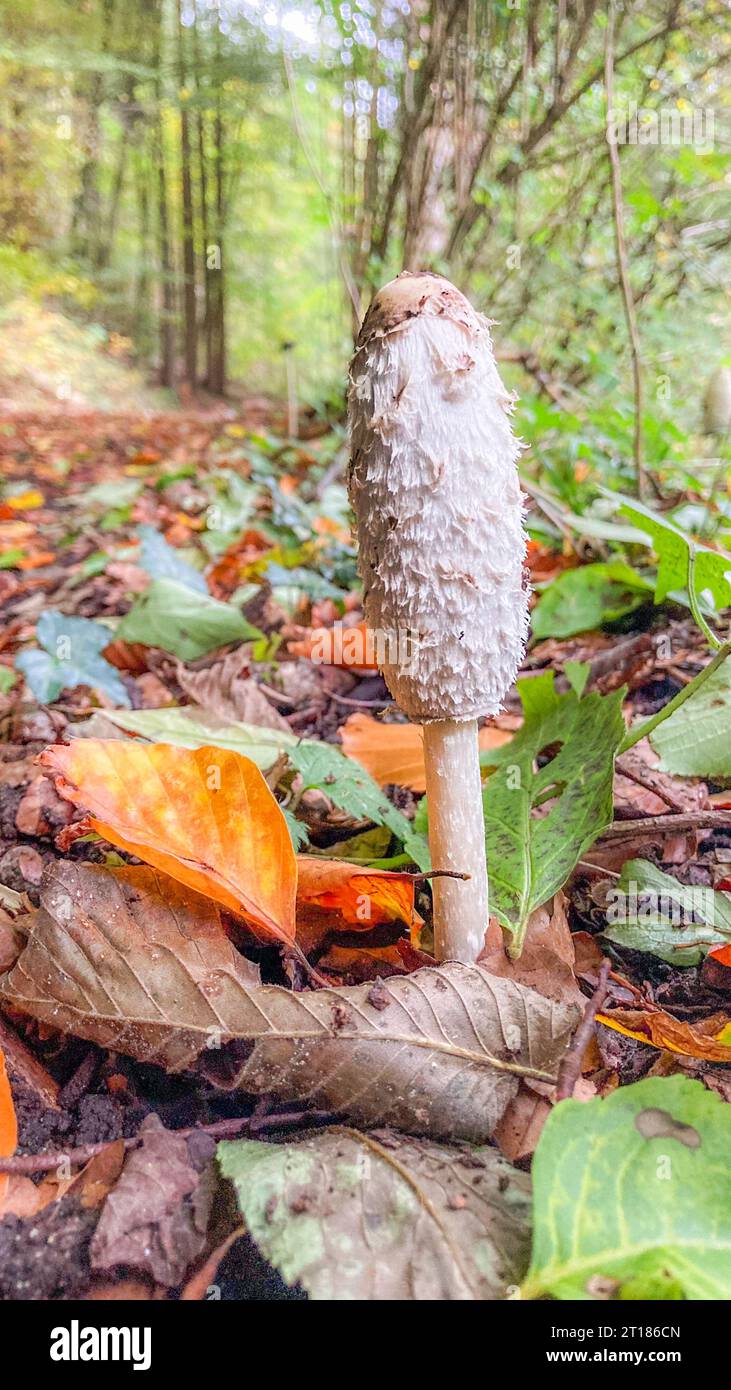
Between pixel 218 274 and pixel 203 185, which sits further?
pixel 218 274

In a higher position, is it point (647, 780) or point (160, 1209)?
point (647, 780)

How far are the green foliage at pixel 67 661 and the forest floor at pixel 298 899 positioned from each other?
0.01 m

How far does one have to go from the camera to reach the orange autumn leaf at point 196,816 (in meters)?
1.62

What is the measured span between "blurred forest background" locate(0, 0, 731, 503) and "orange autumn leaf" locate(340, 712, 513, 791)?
1.30m

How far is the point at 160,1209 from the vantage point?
1.27m

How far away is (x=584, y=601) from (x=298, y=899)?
5.91 ft

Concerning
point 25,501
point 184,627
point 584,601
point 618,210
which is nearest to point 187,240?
point 25,501

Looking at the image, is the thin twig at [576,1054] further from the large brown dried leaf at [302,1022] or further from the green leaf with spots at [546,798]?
the green leaf with spots at [546,798]

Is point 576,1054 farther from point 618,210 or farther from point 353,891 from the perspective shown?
point 618,210

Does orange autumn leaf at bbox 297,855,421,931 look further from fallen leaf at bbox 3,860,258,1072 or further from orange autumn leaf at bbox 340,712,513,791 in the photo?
orange autumn leaf at bbox 340,712,513,791

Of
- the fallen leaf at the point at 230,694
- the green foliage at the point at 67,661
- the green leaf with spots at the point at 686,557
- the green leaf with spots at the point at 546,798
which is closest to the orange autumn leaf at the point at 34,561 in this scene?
the green foliage at the point at 67,661

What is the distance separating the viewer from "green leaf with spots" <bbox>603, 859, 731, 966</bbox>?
5.90 ft

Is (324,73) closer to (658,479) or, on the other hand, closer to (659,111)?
(659,111)

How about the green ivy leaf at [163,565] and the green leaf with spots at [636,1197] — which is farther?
the green ivy leaf at [163,565]
